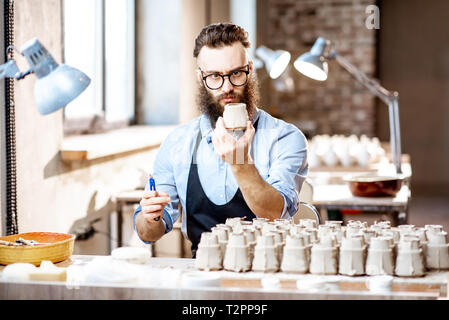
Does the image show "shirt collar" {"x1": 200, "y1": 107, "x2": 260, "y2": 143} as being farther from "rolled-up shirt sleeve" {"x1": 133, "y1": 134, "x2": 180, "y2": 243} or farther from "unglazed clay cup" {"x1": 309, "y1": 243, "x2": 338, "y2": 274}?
"unglazed clay cup" {"x1": 309, "y1": 243, "x2": 338, "y2": 274}

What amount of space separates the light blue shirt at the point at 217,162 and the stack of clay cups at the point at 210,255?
59 cm

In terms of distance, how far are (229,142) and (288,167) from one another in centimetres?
61

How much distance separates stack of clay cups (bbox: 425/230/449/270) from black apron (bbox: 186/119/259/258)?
2.41 feet

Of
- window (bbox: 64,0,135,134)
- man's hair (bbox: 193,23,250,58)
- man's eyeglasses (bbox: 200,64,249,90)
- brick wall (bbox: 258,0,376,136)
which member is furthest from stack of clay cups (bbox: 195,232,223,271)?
brick wall (bbox: 258,0,376,136)

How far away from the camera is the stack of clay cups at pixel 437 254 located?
1628 mm

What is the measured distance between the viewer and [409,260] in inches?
61.4

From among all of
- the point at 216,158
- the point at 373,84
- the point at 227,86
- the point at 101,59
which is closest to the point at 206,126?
the point at 216,158

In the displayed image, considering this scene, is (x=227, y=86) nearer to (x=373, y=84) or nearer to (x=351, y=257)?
(x=351, y=257)

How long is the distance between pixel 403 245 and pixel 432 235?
130 mm

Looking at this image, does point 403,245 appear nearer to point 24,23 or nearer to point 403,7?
point 24,23

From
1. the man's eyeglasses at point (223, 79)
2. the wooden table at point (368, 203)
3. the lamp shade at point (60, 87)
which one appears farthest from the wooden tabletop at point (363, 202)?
the lamp shade at point (60, 87)

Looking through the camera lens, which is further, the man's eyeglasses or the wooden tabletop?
the wooden tabletop

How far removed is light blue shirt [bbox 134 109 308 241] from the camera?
227cm

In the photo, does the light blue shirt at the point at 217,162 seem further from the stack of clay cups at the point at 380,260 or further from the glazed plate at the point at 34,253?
the stack of clay cups at the point at 380,260
